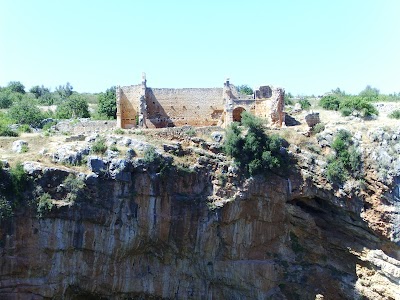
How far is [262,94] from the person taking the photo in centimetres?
3566

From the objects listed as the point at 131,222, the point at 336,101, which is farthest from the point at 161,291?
the point at 336,101

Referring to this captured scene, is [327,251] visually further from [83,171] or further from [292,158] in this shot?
[83,171]

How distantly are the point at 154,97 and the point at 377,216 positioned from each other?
1563 cm

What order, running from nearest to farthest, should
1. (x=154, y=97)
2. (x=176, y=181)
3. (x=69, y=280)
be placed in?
(x=69, y=280)
(x=176, y=181)
(x=154, y=97)

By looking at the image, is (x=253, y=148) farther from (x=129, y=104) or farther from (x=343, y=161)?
(x=129, y=104)

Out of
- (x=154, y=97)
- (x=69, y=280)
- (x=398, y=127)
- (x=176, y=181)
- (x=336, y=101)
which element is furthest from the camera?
(x=336, y=101)

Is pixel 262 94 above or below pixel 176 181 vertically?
above

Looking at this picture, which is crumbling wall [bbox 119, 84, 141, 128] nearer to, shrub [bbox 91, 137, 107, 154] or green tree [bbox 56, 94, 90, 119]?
Answer: shrub [bbox 91, 137, 107, 154]

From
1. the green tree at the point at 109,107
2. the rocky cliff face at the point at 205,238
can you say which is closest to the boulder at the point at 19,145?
the rocky cliff face at the point at 205,238

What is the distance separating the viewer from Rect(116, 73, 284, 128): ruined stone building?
34.7 metres

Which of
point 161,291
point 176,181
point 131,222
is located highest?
point 176,181

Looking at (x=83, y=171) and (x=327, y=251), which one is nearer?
(x=83, y=171)

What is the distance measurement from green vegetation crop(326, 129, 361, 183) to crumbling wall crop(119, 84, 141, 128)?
12606mm

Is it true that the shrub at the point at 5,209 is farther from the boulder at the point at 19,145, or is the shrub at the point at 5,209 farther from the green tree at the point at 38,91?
the green tree at the point at 38,91
